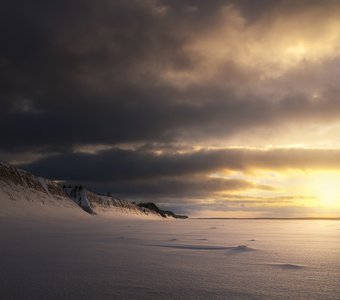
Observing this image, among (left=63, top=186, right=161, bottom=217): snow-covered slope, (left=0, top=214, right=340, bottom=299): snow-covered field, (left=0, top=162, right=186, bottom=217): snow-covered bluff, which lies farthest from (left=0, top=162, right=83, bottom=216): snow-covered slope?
(left=0, top=214, right=340, bottom=299): snow-covered field

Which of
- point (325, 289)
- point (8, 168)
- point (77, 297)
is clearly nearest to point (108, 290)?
point (77, 297)

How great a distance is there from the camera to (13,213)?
95.7ft

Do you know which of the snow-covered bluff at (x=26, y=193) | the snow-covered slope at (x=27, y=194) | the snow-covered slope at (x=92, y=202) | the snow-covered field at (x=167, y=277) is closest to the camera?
the snow-covered field at (x=167, y=277)

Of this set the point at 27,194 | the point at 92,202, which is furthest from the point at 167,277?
the point at 92,202

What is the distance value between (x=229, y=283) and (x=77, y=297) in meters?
1.72

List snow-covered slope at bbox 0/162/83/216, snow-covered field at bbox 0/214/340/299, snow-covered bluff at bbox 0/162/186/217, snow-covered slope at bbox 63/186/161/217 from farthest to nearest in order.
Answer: snow-covered slope at bbox 63/186/161/217 < snow-covered bluff at bbox 0/162/186/217 < snow-covered slope at bbox 0/162/83/216 < snow-covered field at bbox 0/214/340/299

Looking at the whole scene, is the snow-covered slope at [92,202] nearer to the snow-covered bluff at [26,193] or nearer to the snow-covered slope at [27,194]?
the snow-covered bluff at [26,193]

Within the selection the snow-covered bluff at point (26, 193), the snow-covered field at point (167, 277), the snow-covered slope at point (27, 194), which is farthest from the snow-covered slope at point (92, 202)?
the snow-covered field at point (167, 277)

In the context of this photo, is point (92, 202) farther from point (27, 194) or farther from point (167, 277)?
point (167, 277)

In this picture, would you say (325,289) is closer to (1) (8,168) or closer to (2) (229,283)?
(2) (229,283)

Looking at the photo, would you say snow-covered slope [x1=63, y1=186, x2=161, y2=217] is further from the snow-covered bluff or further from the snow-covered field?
the snow-covered field

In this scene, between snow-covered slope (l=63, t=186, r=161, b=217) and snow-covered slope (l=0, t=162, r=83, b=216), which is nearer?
snow-covered slope (l=0, t=162, r=83, b=216)

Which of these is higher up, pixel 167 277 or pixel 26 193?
pixel 26 193

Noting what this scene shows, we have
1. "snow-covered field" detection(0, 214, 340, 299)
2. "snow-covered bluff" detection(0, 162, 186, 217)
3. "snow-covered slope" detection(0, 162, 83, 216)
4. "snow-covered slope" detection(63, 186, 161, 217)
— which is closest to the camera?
"snow-covered field" detection(0, 214, 340, 299)
